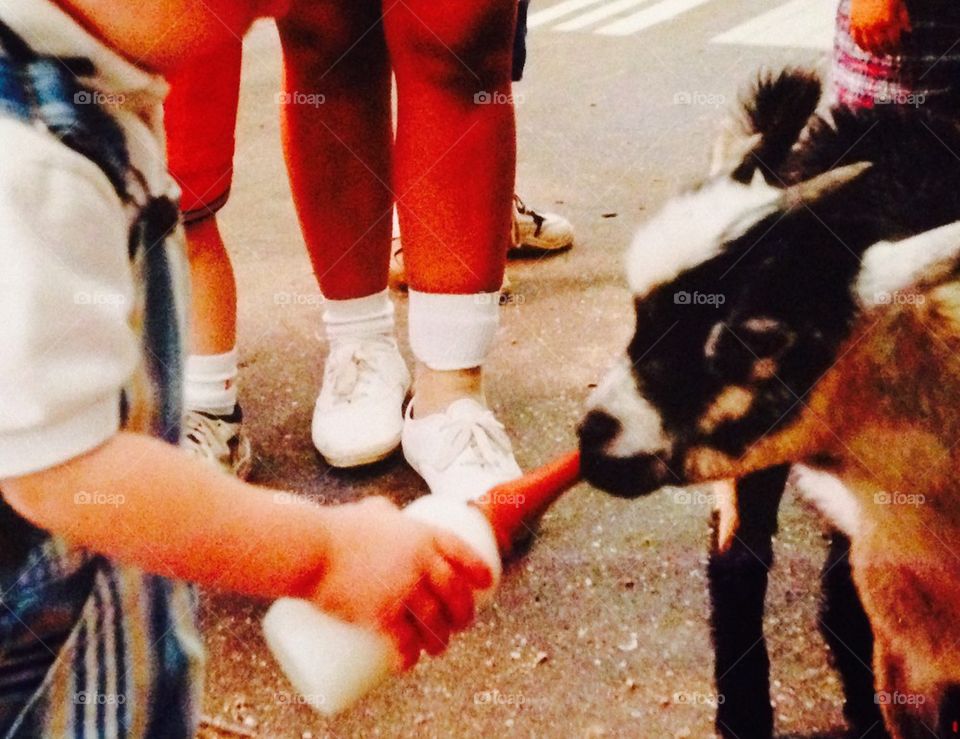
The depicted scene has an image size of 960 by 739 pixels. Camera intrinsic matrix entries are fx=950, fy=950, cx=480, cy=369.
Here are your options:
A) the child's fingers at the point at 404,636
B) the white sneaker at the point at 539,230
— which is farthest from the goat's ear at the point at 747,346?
the white sneaker at the point at 539,230

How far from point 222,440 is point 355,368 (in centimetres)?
16

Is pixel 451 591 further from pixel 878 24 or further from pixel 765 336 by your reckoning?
pixel 878 24

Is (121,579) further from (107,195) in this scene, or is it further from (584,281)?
(584,281)

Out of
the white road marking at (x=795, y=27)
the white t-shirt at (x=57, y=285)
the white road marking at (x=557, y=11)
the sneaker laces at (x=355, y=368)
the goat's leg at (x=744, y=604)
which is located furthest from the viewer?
the white road marking at (x=557, y=11)

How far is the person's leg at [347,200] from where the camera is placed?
901 mm

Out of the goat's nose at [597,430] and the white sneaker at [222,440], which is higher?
the goat's nose at [597,430]

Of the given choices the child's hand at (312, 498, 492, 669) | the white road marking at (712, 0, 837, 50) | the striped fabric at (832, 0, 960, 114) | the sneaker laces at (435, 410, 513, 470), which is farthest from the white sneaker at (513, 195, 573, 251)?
the child's hand at (312, 498, 492, 669)

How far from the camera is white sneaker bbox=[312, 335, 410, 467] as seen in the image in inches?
38.5

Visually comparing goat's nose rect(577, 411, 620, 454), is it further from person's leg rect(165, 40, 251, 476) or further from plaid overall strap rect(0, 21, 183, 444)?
person's leg rect(165, 40, 251, 476)

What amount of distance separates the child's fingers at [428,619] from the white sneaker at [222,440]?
481mm

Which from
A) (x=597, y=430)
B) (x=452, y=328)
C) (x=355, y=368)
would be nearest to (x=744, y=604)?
(x=597, y=430)

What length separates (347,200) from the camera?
0.97 meters

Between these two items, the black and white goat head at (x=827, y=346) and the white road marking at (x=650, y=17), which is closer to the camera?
the black and white goat head at (x=827, y=346)

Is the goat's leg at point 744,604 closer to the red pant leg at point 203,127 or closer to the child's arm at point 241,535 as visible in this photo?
the child's arm at point 241,535
